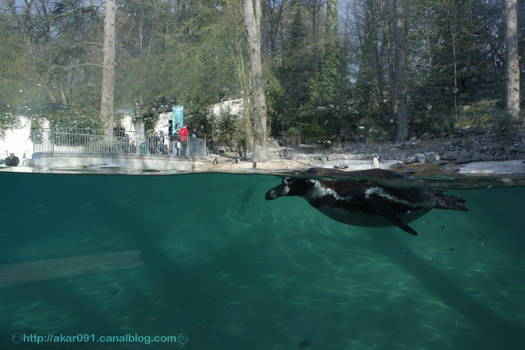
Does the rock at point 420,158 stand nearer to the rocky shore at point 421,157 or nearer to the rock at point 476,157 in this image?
the rocky shore at point 421,157

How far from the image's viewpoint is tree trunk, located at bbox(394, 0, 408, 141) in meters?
19.1

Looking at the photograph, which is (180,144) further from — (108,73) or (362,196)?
(362,196)

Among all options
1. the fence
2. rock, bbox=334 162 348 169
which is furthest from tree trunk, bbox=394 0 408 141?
the fence

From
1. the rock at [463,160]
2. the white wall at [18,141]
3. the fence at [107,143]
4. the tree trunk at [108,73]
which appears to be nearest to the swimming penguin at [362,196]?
the rock at [463,160]

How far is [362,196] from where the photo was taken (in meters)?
8.78

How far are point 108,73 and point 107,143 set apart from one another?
15.3 feet

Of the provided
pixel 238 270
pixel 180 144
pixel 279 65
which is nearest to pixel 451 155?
pixel 238 270

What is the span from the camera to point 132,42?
74.6 feet

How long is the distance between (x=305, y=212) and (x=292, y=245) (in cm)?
313

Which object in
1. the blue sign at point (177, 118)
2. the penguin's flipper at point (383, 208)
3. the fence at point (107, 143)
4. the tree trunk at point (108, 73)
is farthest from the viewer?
the blue sign at point (177, 118)

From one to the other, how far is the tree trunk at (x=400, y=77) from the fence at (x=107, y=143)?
11.0m

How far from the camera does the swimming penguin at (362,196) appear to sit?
8898 mm

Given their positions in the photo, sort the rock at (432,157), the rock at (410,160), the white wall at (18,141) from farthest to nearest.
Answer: the white wall at (18,141) < the rock at (410,160) < the rock at (432,157)

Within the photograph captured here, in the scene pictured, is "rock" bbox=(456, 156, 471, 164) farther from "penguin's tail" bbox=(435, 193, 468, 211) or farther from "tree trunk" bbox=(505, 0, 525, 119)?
"tree trunk" bbox=(505, 0, 525, 119)
